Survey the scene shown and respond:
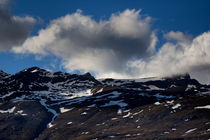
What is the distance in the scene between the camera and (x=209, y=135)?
198 metres

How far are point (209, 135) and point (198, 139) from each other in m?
7.79

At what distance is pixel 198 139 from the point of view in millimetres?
195000
